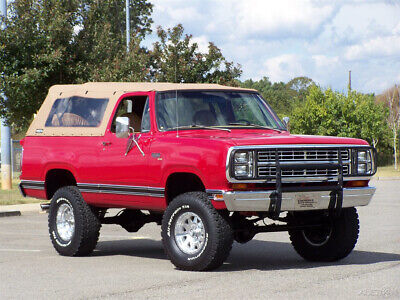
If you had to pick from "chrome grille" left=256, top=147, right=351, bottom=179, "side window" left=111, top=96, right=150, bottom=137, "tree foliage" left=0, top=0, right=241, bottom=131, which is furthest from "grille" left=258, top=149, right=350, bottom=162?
"tree foliage" left=0, top=0, right=241, bottom=131

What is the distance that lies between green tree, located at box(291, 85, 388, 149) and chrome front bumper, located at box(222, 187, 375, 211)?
49.2 metres

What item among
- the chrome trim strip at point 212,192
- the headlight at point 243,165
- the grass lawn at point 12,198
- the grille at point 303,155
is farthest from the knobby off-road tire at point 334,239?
the grass lawn at point 12,198

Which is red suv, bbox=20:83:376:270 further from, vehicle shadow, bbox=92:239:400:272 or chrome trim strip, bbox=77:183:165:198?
vehicle shadow, bbox=92:239:400:272

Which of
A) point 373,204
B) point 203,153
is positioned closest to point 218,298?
point 203,153

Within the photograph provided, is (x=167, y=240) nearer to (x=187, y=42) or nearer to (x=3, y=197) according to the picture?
(x=3, y=197)

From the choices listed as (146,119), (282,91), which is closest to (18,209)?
(146,119)

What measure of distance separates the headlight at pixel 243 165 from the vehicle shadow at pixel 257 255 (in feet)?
4.04

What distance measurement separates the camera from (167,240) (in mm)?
9531

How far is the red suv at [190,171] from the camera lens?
29.6 ft

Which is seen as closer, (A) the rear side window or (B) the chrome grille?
(B) the chrome grille

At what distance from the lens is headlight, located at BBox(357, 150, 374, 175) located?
32.3ft

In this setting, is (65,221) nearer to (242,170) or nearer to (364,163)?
(242,170)

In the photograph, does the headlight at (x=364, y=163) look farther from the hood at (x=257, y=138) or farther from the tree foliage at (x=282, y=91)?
the tree foliage at (x=282, y=91)

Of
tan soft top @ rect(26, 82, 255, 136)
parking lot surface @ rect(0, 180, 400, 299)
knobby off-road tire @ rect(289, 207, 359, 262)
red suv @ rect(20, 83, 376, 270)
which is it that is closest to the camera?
parking lot surface @ rect(0, 180, 400, 299)
